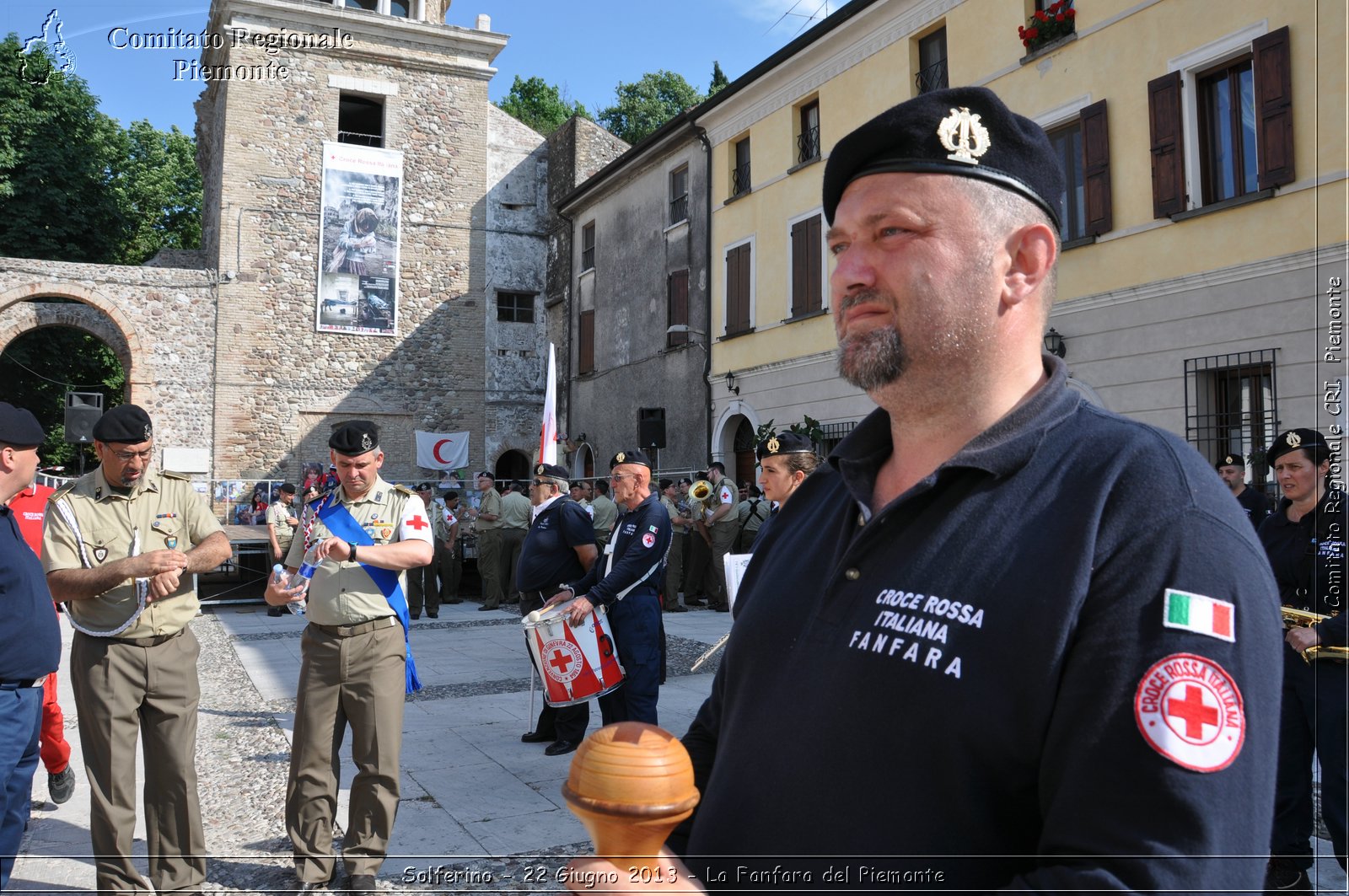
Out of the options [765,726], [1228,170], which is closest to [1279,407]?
[1228,170]

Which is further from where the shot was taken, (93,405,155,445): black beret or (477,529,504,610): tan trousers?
(477,529,504,610): tan trousers

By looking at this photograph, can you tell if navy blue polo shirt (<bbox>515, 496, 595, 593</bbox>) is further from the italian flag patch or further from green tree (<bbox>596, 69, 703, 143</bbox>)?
green tree (<bbox>596, 69, 703, 143</bbox>)

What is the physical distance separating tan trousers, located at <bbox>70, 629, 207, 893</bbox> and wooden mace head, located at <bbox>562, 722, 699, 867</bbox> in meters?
4.11


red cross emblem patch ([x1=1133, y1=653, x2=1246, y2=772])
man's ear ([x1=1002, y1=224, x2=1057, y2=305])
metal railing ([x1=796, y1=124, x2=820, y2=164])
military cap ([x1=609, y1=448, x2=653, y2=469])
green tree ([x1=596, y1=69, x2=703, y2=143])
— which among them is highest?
green tree ([x1=596, y1=69, x2=703, y2=143])

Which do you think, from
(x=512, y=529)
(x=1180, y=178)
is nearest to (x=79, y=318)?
(x=512, y=529)

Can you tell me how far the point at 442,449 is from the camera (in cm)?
2742

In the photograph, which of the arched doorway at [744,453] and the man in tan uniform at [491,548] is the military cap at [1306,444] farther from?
the arched doorway at [744,453]

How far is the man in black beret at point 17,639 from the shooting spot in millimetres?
3898

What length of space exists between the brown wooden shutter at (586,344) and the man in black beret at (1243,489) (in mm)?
18580

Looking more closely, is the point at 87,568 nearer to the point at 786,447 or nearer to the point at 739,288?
the point at 786,447

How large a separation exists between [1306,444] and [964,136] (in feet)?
14.5

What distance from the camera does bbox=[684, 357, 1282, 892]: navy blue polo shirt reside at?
0.99 meters

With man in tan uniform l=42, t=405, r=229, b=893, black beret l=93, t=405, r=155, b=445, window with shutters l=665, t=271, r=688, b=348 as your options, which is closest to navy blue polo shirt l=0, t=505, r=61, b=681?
man in tan uniform l=42, t=405, r=229, b=893

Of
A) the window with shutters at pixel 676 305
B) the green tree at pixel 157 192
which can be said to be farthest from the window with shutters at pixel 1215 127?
the green tree at pixel 157 192
